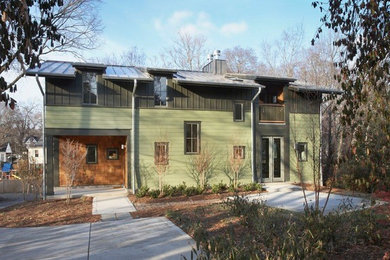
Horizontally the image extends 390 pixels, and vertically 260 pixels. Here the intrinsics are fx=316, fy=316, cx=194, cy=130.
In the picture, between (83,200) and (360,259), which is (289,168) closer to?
(83,200)

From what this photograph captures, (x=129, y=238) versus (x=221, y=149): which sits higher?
(x=221, y=149)

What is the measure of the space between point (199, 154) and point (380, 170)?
960 centimetres

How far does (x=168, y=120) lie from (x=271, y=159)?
519cm

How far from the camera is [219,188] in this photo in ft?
41.7

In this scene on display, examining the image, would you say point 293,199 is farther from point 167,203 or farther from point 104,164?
point 104,164

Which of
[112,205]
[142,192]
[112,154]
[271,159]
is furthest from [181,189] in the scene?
[112,154]

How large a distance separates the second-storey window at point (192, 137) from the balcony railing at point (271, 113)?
3.20 metres

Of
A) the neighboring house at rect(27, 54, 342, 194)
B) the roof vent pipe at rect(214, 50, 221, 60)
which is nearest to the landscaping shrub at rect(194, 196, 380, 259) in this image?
the neighboring house at rect(27, 54, 342, 194)

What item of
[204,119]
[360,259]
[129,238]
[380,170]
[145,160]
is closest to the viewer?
[380,170]

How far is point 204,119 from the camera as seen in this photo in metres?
13.5

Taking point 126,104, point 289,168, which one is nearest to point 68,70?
point 126,104

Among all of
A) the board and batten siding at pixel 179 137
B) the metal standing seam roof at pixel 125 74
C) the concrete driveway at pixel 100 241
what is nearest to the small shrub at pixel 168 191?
the board and batten siding at pixel 179 137

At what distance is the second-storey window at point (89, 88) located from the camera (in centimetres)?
1195

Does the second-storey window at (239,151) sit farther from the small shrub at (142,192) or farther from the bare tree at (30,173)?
the bare tree at (30,173)
